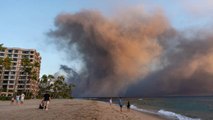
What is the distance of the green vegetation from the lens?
162m

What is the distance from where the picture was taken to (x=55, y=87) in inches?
6688

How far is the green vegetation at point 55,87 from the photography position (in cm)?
16162

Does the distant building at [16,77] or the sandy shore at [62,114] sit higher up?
the distant building at [16,77]

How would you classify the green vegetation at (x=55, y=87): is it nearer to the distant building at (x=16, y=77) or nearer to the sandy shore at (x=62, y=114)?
the distant building at (x=16, y=77)

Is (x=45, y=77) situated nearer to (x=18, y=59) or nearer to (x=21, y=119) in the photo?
(x=18, y=59)

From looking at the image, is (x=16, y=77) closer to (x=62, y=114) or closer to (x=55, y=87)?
(x=55, y=87)

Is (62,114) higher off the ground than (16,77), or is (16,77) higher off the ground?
(16,77)

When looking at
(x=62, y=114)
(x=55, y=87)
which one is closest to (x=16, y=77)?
(x=55, y=87)

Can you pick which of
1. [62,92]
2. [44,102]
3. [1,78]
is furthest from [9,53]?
[44,102]

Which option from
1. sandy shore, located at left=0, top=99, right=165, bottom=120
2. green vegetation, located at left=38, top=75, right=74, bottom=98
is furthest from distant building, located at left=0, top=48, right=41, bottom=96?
sandy shore, located at left=0, top=99, right=165, bottom=120

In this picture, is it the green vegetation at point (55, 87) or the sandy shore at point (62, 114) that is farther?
the green vegetation at point (55, 87)

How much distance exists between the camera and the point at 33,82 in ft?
547

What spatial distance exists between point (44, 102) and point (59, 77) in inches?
5775

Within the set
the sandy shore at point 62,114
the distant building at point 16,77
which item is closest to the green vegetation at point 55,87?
the distant building at point 16,77
